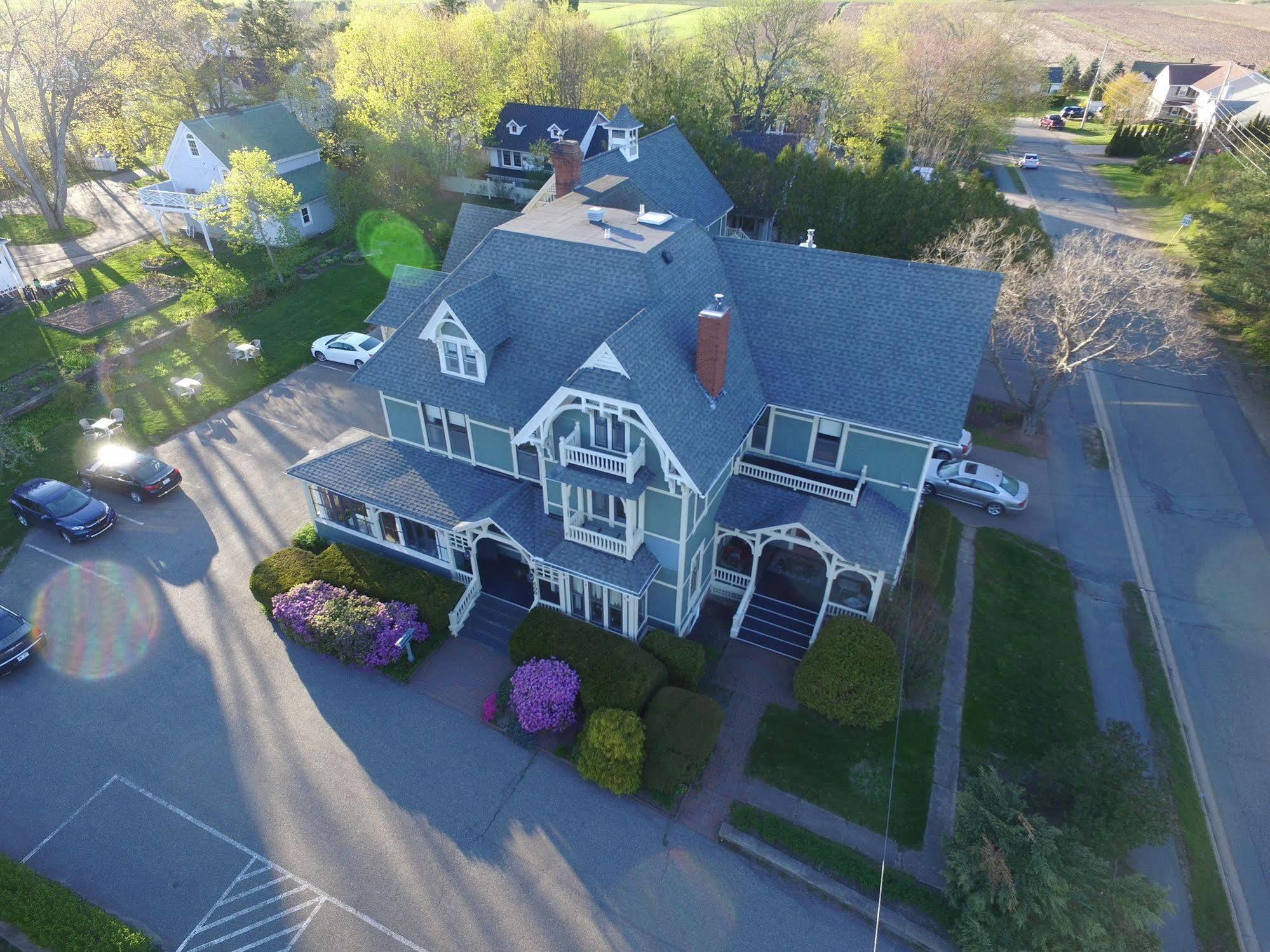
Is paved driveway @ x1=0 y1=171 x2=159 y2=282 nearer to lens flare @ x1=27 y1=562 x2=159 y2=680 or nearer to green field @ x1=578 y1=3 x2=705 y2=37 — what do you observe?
lens flare @ x1=27 y1=562 x2=159 y2=680

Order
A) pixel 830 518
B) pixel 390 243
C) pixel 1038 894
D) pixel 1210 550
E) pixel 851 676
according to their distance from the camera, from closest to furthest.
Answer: pixel 1038 894 → pixel 851 676 → pixel 830 518 → pixel 1210 550 → pixel 390 243

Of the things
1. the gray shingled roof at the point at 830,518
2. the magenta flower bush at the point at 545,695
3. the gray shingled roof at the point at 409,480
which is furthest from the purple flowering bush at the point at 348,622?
the gray shingled roof at the point at 830,518

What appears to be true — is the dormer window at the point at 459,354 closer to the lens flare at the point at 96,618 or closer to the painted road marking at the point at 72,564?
the lens flare at the point at 96,618

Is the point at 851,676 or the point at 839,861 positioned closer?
the point at 839,861

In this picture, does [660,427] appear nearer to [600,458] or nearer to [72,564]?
[600,458]

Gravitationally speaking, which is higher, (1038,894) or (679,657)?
A: (1038,894)

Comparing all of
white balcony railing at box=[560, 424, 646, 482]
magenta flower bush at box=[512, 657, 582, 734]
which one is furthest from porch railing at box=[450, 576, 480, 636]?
white balcony railing at box=[560, 424, 646, 482]

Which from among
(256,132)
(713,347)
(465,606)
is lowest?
(465,606)

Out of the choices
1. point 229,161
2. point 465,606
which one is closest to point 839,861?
point 465,606
